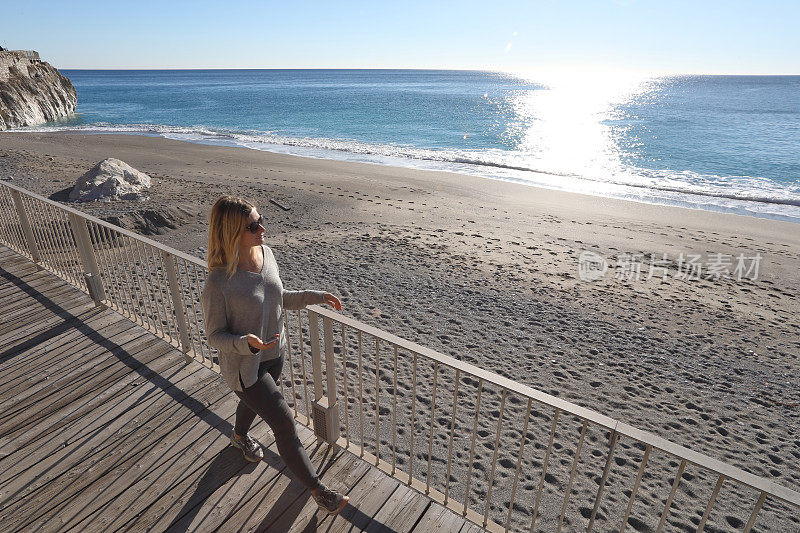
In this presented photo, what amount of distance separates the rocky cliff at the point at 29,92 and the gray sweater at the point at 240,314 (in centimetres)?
5006

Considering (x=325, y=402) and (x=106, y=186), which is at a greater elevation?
(x=325, y=402)

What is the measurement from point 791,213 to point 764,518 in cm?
1821

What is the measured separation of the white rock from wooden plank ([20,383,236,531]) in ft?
41.3

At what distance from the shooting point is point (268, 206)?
47.8ft

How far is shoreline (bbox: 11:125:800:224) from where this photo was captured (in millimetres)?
18438

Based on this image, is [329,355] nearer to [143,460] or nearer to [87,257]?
[143,460]

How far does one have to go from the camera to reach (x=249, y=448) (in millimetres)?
3318

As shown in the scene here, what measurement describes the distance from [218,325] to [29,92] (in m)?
57.6

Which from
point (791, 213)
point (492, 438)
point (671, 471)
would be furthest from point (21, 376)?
point (791, 213)

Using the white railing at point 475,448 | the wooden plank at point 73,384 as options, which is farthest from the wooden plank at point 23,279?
the wooden plank at point 73,384

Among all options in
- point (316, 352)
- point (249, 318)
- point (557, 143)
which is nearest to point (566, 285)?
point (316, 352)

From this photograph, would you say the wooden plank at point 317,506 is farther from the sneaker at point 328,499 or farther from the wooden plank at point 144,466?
the wooden plank at point 144,466

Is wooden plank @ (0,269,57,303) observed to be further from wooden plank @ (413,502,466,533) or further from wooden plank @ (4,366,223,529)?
wooden plank @ (413,502,466,533)

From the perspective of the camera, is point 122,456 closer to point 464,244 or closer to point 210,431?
point 210,431
